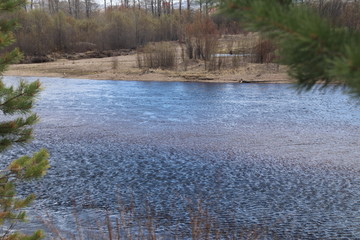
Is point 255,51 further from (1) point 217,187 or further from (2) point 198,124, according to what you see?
(1) point 217,187

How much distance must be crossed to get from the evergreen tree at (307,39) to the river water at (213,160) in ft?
4.36

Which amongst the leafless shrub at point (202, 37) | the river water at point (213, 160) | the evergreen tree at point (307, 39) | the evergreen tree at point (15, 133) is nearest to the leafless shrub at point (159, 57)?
the leafless shrub at point (202, 37)

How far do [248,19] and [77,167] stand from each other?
22.9 feet

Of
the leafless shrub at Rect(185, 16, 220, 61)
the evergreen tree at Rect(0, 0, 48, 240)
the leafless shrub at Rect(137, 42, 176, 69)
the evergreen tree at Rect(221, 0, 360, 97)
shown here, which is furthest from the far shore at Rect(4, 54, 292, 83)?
the evergreen tree at Rect(221, 0, 360, 97)

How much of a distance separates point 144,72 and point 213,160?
48.5 feet

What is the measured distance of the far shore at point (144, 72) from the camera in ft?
67.3

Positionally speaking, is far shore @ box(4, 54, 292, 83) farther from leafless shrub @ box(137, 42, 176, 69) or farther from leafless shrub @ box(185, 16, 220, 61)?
leafless shrub @ box(185, 16, 220, 61)

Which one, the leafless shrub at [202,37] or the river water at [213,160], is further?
the leafless shrub at [202,37]

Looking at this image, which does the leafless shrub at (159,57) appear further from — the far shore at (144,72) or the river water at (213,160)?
the river water at (213,160)

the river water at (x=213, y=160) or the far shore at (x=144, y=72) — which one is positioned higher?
the far shore at (x=144, y=72)

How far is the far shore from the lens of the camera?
20516 mm

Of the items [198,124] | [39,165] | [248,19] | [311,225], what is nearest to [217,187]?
[311,225]

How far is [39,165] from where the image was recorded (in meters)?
3.73

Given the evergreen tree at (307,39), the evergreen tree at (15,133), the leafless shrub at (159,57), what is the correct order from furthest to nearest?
1. the leafless shrub at (159,57)
2. the evergreen tree at (15,133)
3. the evergreen tree at (307,39)
